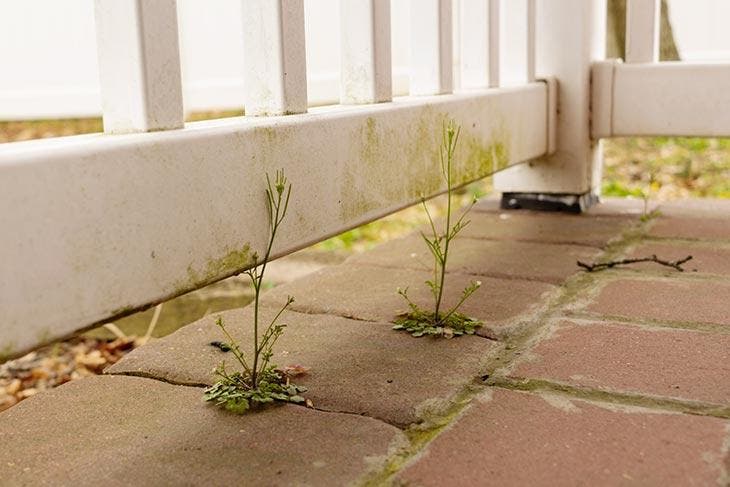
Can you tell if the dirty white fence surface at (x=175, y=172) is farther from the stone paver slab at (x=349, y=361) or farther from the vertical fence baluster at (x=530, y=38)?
the vertical fence baluster at (x=530, y=38)

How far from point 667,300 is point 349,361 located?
0.66 metres

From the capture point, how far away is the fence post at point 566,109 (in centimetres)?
246

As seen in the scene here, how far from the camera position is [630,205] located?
8.77 ft

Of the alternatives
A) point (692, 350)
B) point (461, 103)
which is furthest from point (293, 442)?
point (461, 103)

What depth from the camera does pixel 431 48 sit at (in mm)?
1845

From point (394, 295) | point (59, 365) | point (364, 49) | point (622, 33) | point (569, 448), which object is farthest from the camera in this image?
point (622, 33)

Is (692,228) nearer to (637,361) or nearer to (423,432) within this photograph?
(637,361)

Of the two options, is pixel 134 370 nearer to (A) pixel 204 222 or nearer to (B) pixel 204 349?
(B) pixel 204 349

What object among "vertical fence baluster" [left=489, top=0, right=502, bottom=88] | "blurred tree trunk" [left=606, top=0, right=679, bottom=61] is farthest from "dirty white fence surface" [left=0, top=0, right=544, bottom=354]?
"blurred tree trunk" [left=606, top=0, right=679, bottom=61]

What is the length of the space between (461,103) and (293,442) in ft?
3.24

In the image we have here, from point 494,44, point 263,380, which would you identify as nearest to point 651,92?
point 494,44

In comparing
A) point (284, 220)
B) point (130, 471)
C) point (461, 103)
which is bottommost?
point (130, 471)

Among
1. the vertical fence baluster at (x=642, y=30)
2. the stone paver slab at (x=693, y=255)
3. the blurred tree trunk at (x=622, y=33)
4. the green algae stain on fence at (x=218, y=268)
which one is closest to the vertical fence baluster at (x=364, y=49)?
the green algae stain on fence at (x=218, y=268)

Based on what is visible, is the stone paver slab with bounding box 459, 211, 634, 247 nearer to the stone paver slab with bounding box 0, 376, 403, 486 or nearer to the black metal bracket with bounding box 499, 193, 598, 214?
the black metal bracket with bounding box 499, 193, 598, 214
